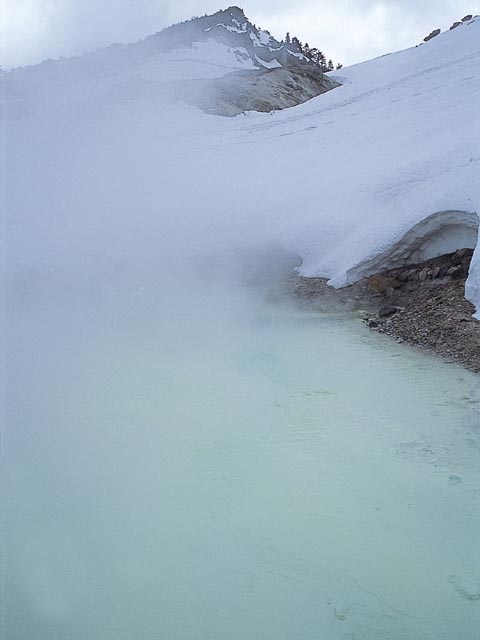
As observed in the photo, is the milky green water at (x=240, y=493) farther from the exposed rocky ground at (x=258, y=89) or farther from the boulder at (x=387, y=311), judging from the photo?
the exposed rocky ground at (x=258, y=89)

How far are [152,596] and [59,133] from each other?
14409 millimetres

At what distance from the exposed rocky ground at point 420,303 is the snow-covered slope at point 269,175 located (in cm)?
18

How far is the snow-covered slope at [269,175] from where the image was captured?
703cm

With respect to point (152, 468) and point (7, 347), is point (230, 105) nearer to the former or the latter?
point (7, 347)

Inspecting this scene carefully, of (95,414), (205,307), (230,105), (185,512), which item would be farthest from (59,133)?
(185,512)

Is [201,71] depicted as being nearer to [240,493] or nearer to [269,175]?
[269,175]

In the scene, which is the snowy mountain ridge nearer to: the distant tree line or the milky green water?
the distant tree line

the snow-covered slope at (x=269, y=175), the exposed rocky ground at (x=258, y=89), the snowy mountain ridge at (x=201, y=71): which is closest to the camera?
the snow-covered slope at (x=269, y=175)

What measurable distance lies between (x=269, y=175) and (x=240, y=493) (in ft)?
26.0

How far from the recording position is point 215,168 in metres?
11.6

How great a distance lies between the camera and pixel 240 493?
3287mm

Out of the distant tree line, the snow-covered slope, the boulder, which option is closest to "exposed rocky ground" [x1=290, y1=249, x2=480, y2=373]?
the boulder

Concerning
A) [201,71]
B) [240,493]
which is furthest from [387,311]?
[201,71]

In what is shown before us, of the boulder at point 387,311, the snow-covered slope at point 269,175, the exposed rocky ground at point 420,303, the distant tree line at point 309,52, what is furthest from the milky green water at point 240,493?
the distant tree line at point 309,52
